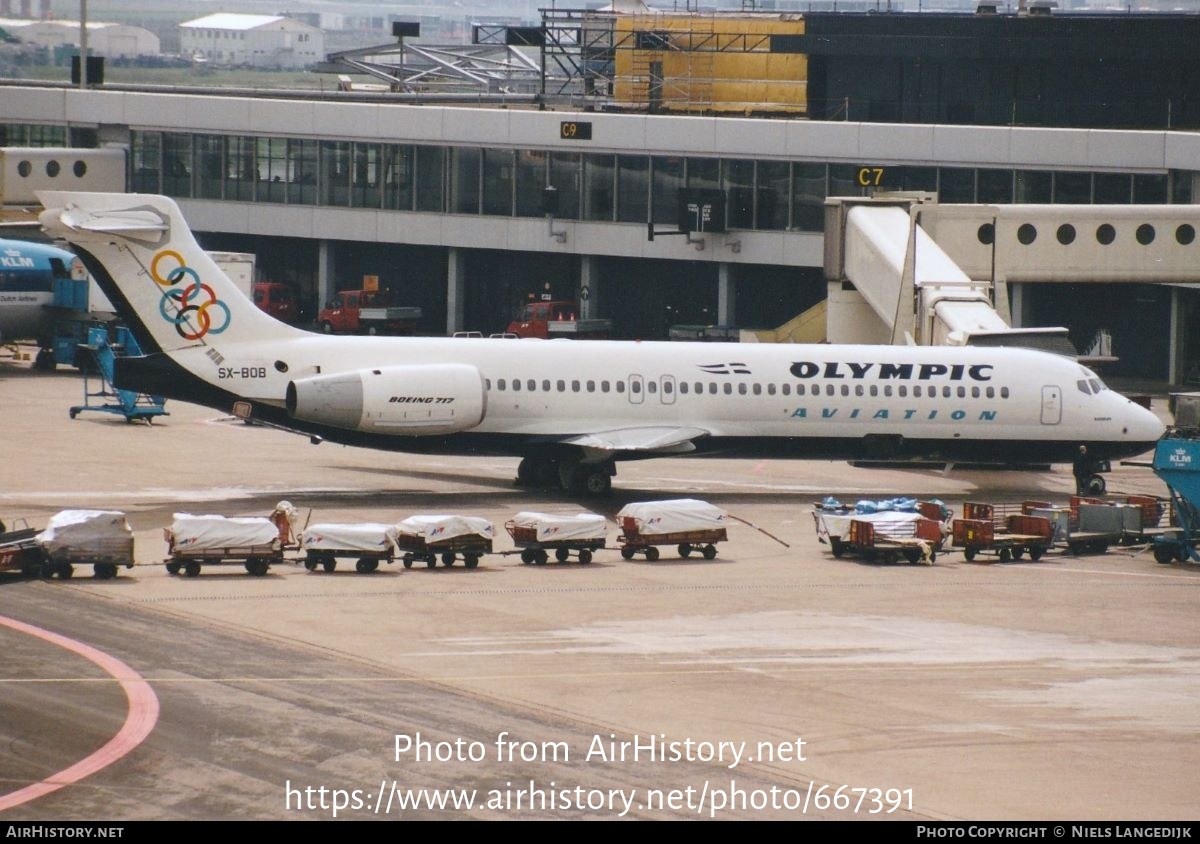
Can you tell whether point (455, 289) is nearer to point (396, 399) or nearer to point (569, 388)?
point (569, 388)

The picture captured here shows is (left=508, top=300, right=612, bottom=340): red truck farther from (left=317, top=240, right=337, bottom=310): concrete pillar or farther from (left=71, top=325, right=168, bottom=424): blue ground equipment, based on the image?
(left=71, top=325, right=168, bottom=424): blue ground equipment

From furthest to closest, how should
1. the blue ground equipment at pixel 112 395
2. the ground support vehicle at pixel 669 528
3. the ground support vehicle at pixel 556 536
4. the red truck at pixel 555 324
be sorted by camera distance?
the red truck at pixel 555 324
the blue ground equipment at pixel 112 395
the ground support vehicle at pixel 669 528
the ground support vehicle at pixel 556 536

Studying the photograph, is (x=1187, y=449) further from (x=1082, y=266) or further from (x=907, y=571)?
(x=1082, y=266)

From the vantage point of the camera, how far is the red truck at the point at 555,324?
252ft

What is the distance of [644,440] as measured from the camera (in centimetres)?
4394

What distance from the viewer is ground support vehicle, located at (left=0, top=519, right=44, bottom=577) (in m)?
33.4

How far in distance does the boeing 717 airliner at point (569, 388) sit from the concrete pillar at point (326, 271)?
38.6 metres

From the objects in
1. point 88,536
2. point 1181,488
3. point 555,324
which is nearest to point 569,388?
point 88,536

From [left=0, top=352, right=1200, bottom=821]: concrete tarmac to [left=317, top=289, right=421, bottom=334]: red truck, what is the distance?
118 ft

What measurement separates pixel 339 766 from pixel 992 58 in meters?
62.0

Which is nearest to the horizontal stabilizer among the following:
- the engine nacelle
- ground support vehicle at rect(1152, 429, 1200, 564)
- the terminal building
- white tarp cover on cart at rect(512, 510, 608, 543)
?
the engine nacelle

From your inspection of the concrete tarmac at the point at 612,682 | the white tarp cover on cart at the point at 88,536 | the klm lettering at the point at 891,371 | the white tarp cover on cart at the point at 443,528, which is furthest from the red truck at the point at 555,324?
the white tarp cover on cart at the point at 88,536

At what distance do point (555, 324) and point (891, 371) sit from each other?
3246 centimetres

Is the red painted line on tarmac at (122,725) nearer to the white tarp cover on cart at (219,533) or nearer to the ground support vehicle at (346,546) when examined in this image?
the white tarp cover on cart at (219,533)
